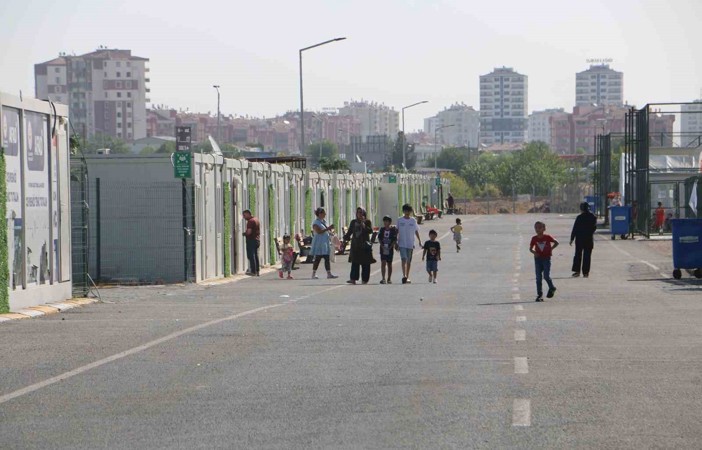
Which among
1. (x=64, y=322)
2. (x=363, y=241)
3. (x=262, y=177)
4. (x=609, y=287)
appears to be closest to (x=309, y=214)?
(x=262, y=177)

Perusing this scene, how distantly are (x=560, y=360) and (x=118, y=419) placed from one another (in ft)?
17.2

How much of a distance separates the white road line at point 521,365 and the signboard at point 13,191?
10.1 metres

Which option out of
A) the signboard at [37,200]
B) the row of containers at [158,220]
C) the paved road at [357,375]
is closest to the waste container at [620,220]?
the row of containers at [158,220]

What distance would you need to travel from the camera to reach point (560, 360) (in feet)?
43.5

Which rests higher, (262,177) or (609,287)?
(262,177)

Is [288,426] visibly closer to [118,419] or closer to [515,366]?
[118,419]

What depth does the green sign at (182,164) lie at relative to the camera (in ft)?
105

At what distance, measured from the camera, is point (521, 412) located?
992 centimetres

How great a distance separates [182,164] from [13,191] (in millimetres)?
11376

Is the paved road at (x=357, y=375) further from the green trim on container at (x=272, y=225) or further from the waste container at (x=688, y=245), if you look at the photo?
the green trim on container at (x=272, y=225)

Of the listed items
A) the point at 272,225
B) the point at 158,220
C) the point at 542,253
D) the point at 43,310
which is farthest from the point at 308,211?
the point at 43,310

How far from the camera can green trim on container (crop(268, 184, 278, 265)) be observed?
4306 cm

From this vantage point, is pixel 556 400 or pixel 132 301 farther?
pixel 132 301

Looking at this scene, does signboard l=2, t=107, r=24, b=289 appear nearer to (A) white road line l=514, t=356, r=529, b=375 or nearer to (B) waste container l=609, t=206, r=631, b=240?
(A) white road line l=514, t=356, r=529, b=375
